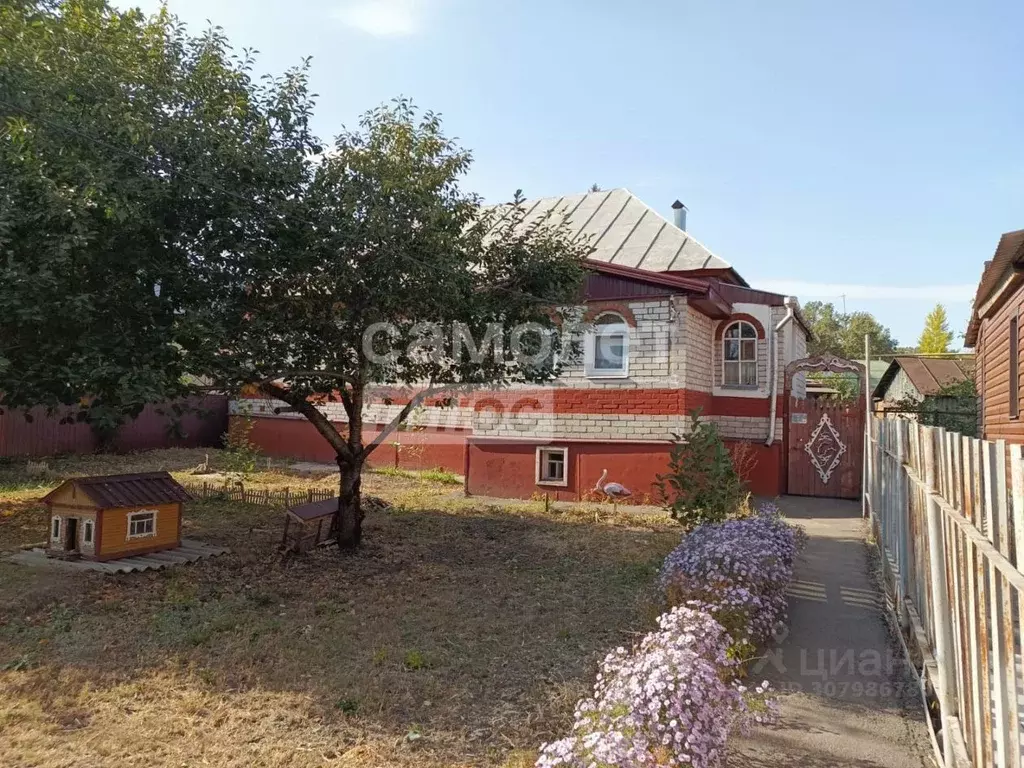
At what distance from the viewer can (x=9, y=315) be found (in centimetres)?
587

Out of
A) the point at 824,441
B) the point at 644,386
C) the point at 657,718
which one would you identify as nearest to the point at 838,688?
the point at 657,718

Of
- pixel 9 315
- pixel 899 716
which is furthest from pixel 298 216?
pixel 899 716

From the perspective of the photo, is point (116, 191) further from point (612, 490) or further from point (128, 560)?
point (612, 490)

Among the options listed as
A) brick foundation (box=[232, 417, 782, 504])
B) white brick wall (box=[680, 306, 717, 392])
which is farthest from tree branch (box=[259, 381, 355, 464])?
white brick wall (box=[680, 306, 717, 392])

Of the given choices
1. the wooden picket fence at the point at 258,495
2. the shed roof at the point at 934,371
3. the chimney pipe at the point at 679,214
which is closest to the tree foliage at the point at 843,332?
the shed roof at the point at 934,371

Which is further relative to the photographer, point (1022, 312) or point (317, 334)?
point (1022, 312)

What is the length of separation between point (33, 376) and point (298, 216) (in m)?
2.97

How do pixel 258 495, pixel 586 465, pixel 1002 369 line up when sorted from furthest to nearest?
1. pixel 586 465
2. pixel 258 495
3. pixel 1002 369

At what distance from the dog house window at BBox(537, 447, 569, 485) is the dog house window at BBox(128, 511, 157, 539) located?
6.97 m

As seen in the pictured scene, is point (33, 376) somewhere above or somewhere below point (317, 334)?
below

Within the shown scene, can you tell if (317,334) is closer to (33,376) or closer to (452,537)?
(33,376)

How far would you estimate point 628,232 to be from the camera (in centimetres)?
1462

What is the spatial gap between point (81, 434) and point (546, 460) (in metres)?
13.7

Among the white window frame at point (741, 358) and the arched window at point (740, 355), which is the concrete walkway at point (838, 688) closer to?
the white window frame at point (741, 358)
